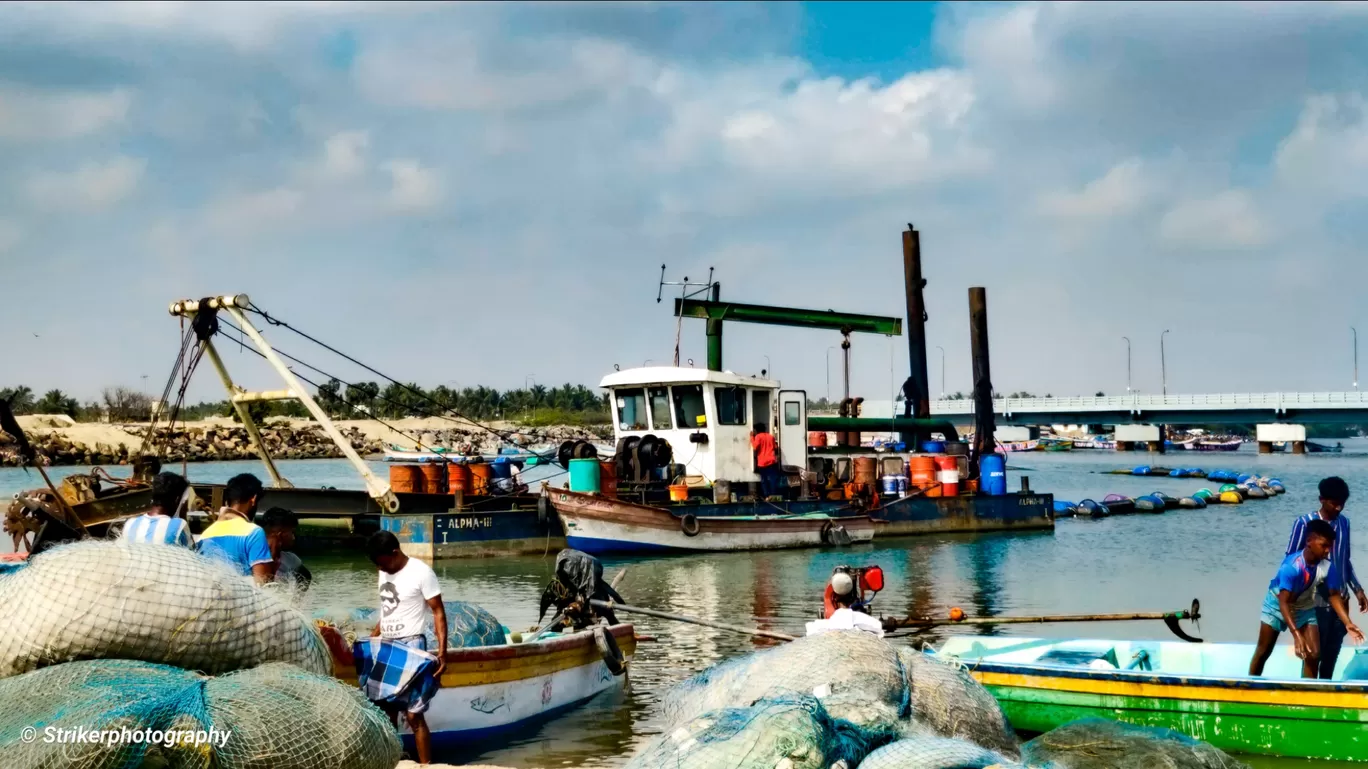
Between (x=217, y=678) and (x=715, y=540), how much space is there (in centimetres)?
1627

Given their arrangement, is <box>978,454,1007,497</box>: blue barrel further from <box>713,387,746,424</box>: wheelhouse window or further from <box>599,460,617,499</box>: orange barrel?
<box>599,460,617,499</box>: orange barrel

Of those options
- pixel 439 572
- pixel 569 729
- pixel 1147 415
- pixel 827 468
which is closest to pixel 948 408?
pixel 1147 415

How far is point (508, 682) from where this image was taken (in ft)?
28.9

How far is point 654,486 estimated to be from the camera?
2178cm

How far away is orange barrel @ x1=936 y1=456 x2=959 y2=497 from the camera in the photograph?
2514 centimetres

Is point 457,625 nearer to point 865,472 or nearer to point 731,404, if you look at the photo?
point 731,404

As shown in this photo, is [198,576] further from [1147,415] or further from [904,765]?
[1147,415]

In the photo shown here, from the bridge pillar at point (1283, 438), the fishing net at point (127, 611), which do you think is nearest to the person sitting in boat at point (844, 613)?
the fishing net at point (127, 611)

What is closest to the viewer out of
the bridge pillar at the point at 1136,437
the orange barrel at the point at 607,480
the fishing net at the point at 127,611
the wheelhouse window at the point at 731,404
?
the fishing net at the point at 127,611

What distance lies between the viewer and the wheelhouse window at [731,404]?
22.1 m

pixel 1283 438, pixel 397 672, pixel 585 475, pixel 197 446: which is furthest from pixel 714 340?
pixel 1283 438

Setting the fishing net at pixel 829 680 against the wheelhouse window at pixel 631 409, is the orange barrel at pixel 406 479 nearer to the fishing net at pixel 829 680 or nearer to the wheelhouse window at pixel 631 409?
the wheelhouse window at pixel 631 409

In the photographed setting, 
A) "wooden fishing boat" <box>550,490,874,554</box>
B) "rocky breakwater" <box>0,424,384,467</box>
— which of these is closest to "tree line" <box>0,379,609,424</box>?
"rocky breakwater" <box>0,424,384,467</box>

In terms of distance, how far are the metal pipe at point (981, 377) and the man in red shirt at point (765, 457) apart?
20.8 ft
